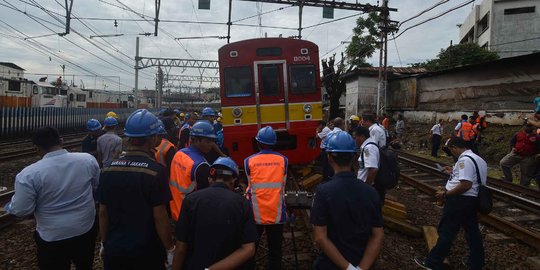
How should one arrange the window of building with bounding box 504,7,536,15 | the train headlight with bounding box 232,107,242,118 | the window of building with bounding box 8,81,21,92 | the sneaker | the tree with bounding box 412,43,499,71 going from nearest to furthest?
1. the sneaker
2. the train headlight with bounding box 232,107,242,118
3. the window of building with bounding box 8,81,21,92
4. the tree with bounding box 412,43,499,71
5. the window of building with bounding box 504,7,536,15

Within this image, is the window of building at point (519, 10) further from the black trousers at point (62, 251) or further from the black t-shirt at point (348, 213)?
the black trousers at point (62, 251)

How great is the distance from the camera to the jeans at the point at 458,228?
4.31 m

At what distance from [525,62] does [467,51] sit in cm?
1856

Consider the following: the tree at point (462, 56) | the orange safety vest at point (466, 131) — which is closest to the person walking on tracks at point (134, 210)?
the orange safety vest at point (466, 131)

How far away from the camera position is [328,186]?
2520 mm

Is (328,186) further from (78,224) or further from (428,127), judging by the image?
(428,127)

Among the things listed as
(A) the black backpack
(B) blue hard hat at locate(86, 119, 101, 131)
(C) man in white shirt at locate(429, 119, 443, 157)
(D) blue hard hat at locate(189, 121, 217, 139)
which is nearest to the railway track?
(A) the black backpack

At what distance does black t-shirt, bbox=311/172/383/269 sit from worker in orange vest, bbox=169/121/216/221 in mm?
1195

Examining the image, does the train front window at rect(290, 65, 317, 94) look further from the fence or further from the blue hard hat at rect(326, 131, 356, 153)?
the fence

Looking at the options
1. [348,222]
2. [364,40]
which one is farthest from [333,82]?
[348,222]

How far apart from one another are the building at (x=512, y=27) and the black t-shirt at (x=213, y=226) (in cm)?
3694

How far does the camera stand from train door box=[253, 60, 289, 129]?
9.16 m

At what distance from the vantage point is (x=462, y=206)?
14.1 feet

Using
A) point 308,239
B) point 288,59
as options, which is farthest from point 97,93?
point 308,239
